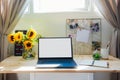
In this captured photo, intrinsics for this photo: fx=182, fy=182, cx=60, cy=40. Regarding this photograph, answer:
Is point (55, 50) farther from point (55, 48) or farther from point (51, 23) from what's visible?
point (51, 23)

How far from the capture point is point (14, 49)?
218 cm

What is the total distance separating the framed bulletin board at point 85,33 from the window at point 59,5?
0.59 feet

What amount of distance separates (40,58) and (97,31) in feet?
2.60

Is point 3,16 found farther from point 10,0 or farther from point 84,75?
point 84,75

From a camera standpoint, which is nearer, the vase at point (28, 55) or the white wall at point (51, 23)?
the vase at point (28, 55)

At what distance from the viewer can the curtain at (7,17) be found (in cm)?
207

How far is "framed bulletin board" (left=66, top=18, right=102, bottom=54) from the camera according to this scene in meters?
2.20

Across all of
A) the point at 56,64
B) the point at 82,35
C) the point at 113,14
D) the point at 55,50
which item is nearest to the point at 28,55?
the point at 55,50

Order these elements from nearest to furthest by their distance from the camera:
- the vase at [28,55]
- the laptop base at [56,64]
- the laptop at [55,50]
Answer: the laptop base at [56,64]
the laptop at [55,50]
the vase at [28,55]

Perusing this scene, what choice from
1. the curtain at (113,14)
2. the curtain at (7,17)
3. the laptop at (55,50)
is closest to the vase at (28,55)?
the laptop at (55,50)

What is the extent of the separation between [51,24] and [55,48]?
0.43 meters

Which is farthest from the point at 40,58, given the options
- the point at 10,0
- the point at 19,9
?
the point at 10,0

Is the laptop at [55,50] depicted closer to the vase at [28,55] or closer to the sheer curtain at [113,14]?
the vase at [28,55]

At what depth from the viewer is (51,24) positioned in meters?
2.24
